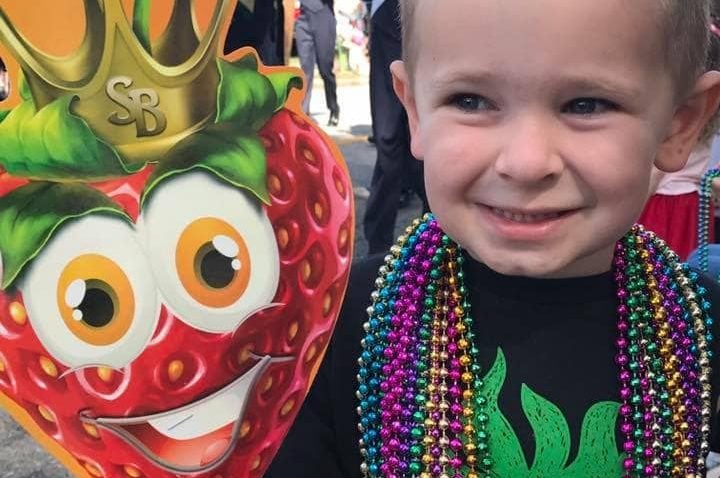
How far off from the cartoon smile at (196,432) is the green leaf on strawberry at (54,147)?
0.24 m

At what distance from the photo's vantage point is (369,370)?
Answer: 2.68ft

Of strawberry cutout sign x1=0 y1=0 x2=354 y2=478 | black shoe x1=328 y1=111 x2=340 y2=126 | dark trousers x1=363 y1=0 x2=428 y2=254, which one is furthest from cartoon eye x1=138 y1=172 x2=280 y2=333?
black shoe x1=328 y1=111 x2=340 y2=126

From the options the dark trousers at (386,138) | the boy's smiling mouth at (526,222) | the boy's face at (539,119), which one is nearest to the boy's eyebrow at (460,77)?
the boy's face at (539,119)

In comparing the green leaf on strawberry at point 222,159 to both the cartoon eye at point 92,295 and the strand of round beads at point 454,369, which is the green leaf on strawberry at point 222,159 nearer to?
the cartoon eye at point 92,295

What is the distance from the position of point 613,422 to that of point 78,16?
2.01 feet

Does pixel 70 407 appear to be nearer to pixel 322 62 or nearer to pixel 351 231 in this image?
pixel 351 231

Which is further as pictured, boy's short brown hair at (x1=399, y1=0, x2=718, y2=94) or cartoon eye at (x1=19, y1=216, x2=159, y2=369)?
cartoon eye at (x1=19, y1=216, x2=159, y2=369)

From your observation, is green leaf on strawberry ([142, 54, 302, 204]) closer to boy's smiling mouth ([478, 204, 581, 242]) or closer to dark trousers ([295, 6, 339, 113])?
boy's smiling mouth ([478, 204, 581, 242])

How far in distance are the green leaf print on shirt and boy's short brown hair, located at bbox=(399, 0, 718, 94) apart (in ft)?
1.01

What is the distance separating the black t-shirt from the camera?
0.78m

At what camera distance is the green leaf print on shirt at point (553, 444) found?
2.55ft

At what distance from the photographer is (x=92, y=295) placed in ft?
2.64

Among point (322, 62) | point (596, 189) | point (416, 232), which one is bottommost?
point (322, 62)

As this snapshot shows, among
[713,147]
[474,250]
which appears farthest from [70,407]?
[713,147]
